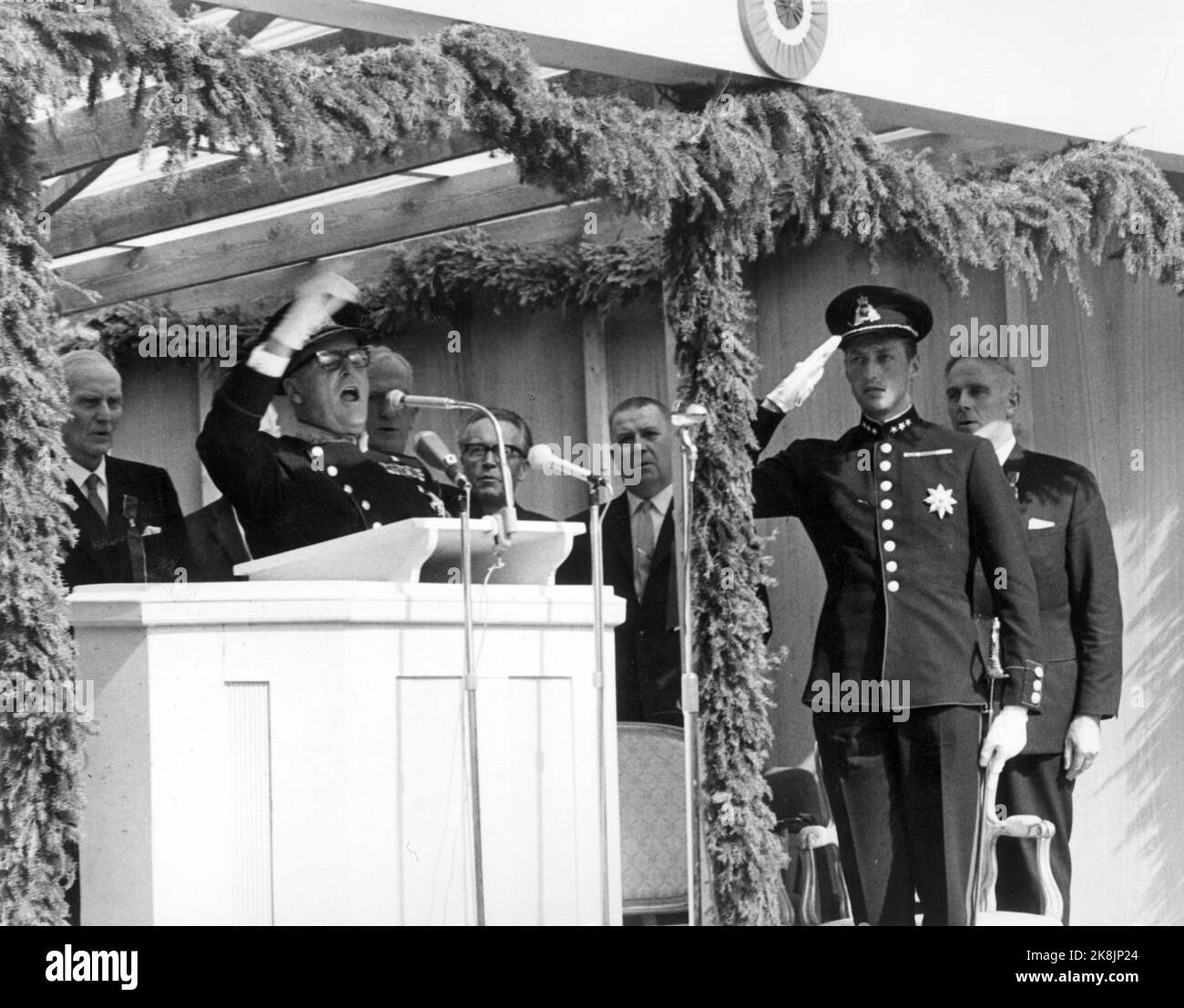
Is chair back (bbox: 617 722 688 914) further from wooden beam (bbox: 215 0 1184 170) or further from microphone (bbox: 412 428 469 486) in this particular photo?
wooden beam (bbox: 215 0 1184 170)

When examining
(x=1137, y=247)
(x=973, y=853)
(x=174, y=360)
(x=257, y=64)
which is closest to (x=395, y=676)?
(x=257, y=64)

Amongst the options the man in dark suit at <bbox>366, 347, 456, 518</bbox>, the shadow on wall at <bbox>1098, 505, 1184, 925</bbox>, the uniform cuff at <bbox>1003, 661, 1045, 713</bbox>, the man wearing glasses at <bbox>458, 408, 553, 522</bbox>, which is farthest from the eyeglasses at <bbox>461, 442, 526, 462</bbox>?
the shadow on wall at <bbox>1098, 505, 1184, 925</bbox>

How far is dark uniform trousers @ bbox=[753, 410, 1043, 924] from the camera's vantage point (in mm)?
6656

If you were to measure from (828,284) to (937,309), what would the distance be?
0.44m

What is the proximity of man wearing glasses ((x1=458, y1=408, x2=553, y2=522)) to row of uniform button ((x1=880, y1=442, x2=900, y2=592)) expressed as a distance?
145 cm

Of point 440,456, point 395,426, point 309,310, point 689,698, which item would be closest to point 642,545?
point 395,426

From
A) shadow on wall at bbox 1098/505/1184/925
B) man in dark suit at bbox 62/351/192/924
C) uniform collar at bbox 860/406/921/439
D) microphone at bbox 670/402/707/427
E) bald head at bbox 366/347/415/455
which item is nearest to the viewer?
microphone at bbox 670/402/707/427

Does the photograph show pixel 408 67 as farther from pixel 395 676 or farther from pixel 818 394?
pixel 818 394

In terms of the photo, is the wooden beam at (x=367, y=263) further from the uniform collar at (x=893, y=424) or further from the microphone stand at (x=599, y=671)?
the microphone stand at (x=599, y=671)

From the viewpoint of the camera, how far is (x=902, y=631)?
22.0 ft

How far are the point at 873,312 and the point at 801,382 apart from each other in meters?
0.56

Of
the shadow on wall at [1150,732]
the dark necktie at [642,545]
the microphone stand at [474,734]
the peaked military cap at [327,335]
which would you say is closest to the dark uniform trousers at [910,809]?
the shadow on wall at [1150,732]
